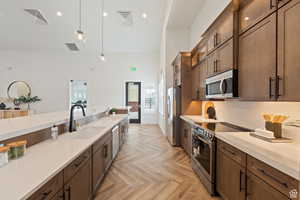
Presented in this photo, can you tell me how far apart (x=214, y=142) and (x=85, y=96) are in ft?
26.7

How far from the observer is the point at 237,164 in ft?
5.78

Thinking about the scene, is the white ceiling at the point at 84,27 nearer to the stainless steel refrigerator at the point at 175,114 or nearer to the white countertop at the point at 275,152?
the stainless steel refrigerator at the point at 175,114

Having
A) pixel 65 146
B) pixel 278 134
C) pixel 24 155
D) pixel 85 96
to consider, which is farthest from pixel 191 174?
pixel 85 96

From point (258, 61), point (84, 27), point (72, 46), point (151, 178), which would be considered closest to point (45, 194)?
point (151, 178)

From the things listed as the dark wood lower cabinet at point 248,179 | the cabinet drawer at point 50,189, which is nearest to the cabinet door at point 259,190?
the dark wood lower cabinet at point 248,179

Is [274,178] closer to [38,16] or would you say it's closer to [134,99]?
[134,99]

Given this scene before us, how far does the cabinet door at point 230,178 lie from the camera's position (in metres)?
1.69

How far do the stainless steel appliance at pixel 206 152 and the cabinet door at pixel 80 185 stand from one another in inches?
62.8

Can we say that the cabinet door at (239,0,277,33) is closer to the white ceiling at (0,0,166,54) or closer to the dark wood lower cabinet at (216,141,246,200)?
the dark wood lower cabinet at (216,141,246,200)

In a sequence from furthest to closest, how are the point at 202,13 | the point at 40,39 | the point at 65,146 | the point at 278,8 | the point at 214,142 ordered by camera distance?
the point at 40,39
the point at 202,13
the point at 214,142
the point at 65,146
the point at 278,8

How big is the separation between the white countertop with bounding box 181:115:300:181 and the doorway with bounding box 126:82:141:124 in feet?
24.2

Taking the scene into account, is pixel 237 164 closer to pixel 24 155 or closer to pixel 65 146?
pixel 65 146

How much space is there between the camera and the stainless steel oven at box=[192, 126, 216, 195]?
2309 millimetres

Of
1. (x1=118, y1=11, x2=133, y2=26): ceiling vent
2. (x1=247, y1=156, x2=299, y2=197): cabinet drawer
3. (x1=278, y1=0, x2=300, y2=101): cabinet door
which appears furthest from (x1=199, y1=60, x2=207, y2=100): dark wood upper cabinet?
(x1=118, y1=11, x2=133, y2=26): ceiling vent
